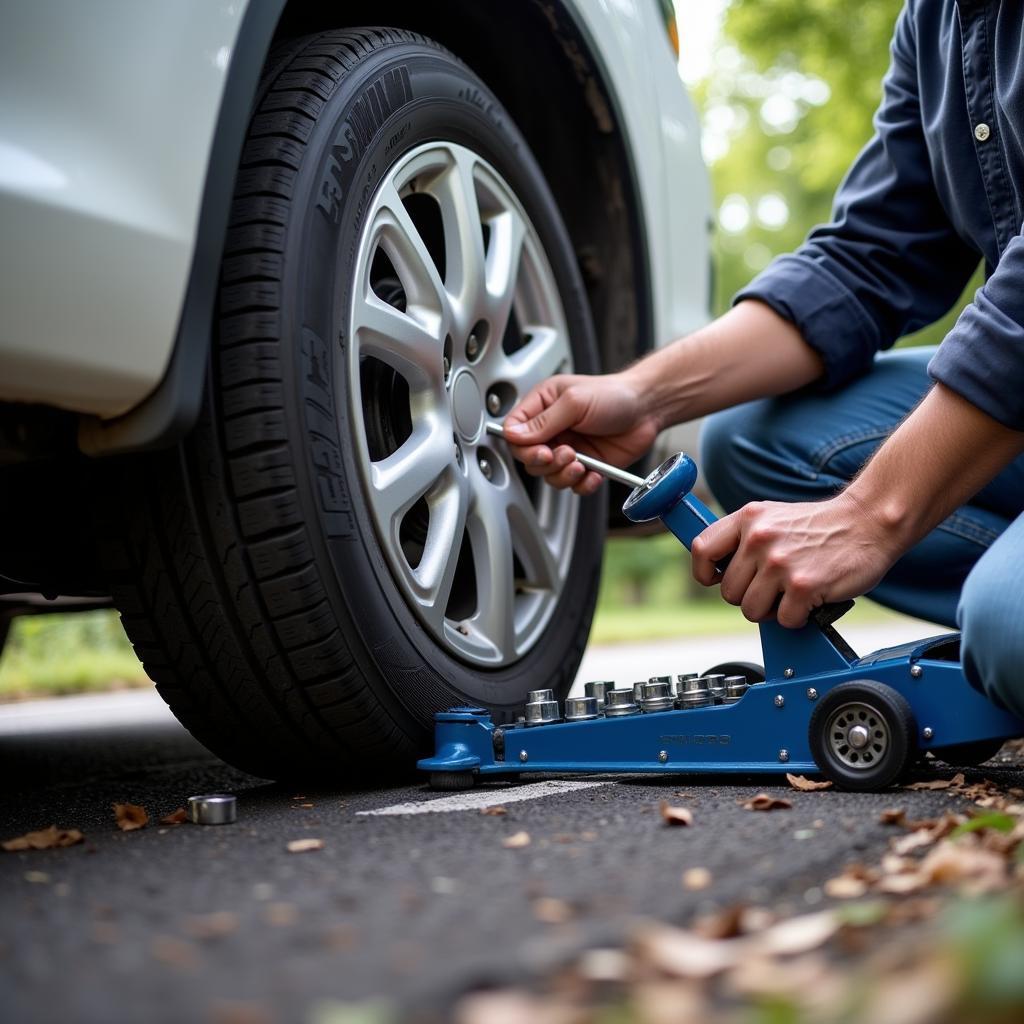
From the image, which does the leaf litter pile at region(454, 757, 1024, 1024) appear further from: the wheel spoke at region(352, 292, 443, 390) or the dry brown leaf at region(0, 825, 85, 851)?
the wheel spoke at region(352, 292, 443, 390)

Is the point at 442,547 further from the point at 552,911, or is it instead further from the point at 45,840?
the point at 552,911

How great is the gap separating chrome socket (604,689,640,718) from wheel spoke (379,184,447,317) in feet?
2.27

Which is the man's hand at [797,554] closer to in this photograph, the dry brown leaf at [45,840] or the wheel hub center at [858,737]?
the wheel hub center at [858,737]

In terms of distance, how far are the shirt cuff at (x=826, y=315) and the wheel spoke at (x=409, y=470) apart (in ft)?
2.55

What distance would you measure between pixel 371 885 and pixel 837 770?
2.47 feet

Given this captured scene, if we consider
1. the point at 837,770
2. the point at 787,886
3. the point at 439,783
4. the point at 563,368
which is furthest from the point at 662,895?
the point at 563,368

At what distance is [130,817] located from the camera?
68.2 inches

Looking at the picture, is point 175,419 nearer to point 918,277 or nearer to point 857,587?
point 857,587

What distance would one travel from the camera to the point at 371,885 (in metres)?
1.24

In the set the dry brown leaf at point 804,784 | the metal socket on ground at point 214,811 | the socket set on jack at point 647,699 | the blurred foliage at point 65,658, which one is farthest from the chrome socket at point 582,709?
the blurred foliage at point 65,658

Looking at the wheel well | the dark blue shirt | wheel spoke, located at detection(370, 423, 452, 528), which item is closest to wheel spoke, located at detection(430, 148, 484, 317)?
wheel spoke, located at detection(370, 423, 452, 528)

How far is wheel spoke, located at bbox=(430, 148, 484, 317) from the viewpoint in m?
2.18

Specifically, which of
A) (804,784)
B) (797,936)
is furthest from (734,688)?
(797,936)

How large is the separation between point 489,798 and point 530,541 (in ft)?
2.18
